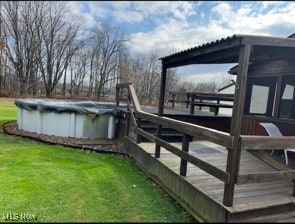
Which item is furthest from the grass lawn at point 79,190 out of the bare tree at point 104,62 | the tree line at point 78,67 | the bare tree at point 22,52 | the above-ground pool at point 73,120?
the bare tree at point 104,62

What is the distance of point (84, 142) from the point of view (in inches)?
291

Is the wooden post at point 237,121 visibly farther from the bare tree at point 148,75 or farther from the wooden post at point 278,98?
the bare tree at point 148,75

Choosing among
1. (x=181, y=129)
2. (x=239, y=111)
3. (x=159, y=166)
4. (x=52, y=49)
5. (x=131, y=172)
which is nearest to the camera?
(x=239, y=111)

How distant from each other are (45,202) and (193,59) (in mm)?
3099

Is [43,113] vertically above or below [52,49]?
below

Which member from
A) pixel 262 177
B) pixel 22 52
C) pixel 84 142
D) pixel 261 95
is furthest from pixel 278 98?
pixel 22 52

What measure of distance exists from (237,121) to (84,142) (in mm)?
5174

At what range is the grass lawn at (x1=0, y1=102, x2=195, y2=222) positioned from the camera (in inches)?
134

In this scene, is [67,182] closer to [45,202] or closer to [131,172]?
[45,202]

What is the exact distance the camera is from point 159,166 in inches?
187

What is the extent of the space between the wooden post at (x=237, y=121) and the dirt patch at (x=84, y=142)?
12.6ft

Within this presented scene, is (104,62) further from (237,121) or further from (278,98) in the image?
(237,121)

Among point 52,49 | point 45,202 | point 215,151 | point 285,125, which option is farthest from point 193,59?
point 52,49

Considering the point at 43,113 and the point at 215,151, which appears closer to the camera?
the point at 215,151
